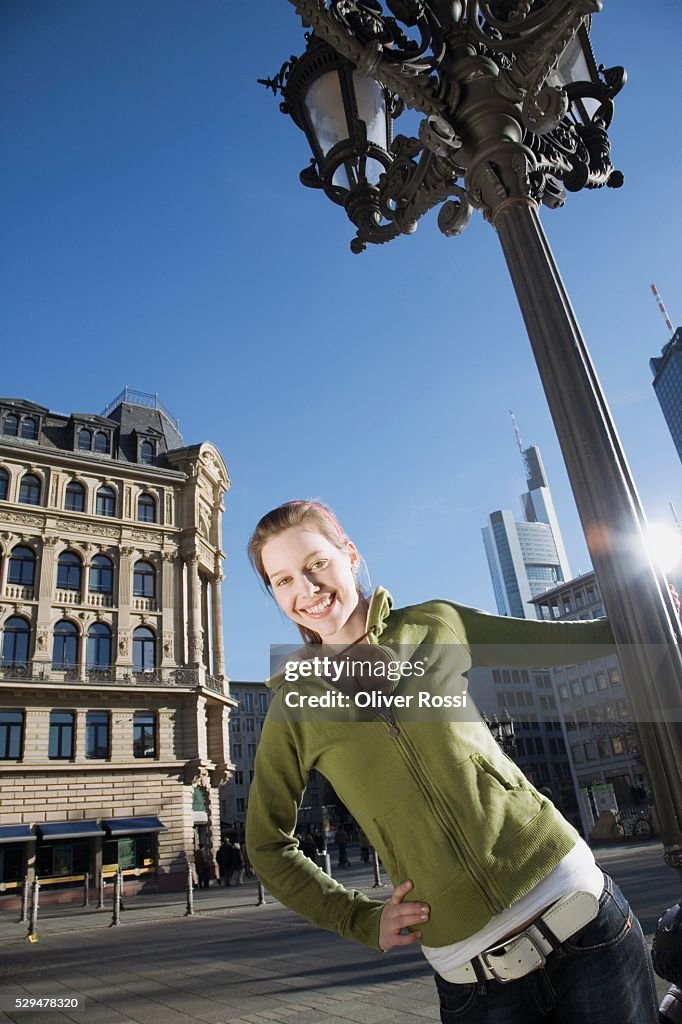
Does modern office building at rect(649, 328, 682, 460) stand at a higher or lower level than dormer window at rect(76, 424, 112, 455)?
higher

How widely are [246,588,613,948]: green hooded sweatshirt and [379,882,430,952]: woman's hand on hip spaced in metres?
0.02

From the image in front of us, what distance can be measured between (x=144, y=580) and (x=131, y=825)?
35.9 feet

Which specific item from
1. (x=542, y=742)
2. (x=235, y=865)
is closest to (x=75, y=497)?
(x=235, y=865)

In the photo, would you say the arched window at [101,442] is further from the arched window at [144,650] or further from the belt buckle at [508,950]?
the belt buckle at [508,950]

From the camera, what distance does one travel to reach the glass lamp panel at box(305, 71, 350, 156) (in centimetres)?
378

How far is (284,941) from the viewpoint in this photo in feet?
27.2

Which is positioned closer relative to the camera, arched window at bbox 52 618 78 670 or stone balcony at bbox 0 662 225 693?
stone balcony at bbox 0 662 225 693

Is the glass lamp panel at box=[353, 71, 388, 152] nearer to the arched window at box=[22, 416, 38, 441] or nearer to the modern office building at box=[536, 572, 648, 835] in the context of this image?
the arched window at box=[22, 416, 38, 441]

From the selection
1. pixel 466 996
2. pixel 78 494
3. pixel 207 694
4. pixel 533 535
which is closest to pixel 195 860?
pixel 207 694

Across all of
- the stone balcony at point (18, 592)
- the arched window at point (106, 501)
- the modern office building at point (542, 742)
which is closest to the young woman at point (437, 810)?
the stone balcony at point (18, 592)

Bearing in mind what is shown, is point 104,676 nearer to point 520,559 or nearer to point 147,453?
point 147,453

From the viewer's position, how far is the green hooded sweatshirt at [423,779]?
148 centimetres

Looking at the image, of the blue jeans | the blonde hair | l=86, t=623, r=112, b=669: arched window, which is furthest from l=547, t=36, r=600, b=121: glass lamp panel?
l=86, t=623, r=112, b=669: arched window

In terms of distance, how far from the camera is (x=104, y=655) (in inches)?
1132
